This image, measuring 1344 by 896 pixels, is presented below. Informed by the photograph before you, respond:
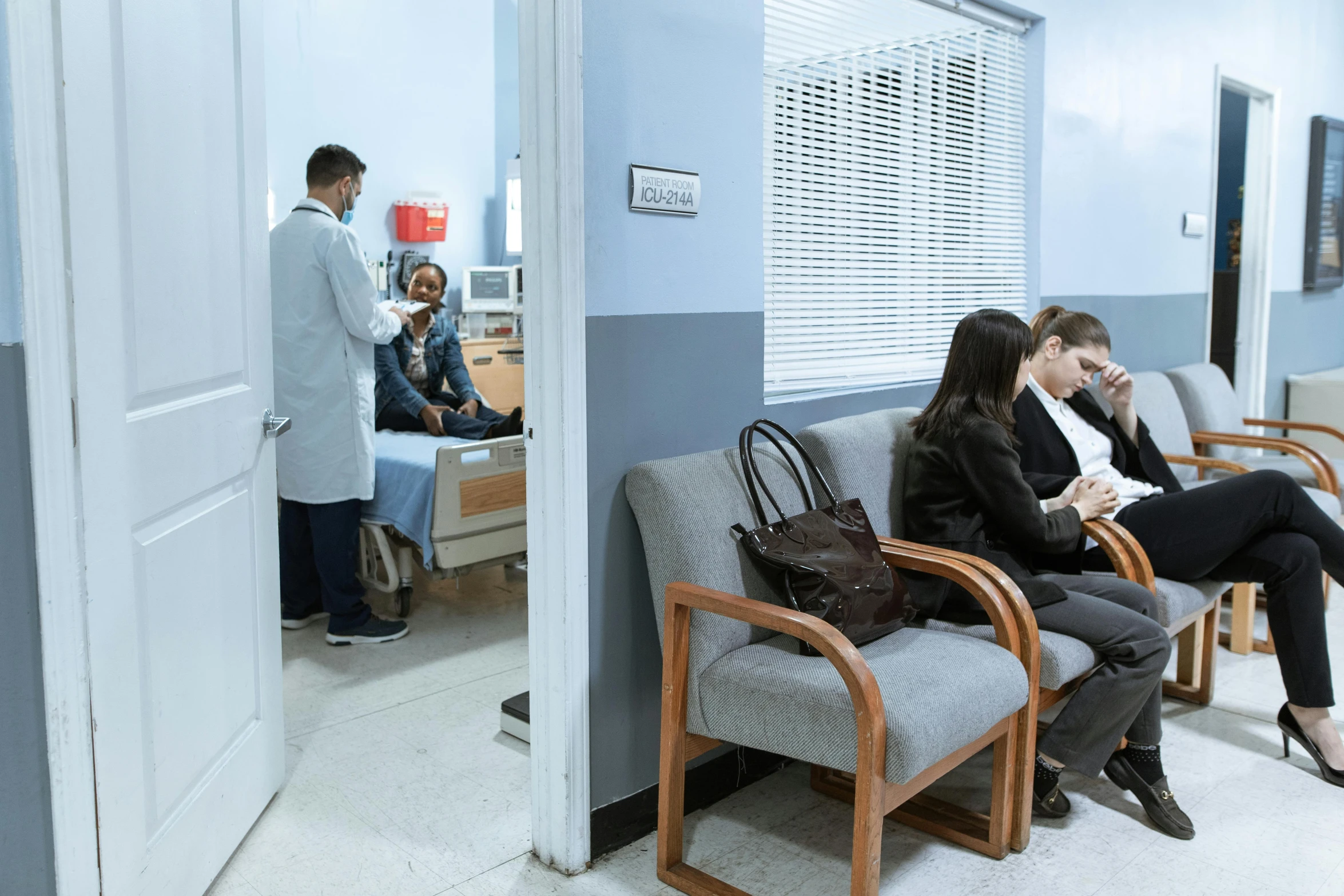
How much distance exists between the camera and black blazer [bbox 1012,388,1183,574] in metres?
2.85

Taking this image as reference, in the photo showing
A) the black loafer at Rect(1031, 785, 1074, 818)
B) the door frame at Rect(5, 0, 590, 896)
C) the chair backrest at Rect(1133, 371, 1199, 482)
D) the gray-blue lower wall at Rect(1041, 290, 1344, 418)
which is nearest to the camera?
the door frame at Rect(5, 0, 590, 896)

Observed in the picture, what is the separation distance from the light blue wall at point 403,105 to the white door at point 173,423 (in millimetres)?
3095

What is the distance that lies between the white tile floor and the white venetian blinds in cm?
111

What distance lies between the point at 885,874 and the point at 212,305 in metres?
1.80


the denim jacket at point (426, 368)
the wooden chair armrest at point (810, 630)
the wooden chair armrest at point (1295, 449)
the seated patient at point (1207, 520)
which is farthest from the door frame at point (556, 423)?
the wooden chair armrest at point (1295, 449)

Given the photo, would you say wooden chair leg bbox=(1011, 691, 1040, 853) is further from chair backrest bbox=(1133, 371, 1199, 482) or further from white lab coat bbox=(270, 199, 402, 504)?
white lab coat bbox=(270, 199, 402, 504)

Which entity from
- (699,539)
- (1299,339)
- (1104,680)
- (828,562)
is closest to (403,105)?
(699,539)

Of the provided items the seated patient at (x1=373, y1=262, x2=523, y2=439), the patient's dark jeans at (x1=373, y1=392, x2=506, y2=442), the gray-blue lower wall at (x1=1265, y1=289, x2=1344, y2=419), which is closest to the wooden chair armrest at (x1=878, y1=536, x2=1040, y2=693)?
the seated patient at (x1=373, y1=262, x2=523, y2=439)

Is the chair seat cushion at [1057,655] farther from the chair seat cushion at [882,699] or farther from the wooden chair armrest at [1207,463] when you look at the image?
the wooden chair armrest at [1207,463]

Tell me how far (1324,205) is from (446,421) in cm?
510

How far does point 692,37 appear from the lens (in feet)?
7.50

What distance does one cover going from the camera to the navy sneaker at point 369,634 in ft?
11.7

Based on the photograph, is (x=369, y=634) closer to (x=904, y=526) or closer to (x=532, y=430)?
(x=532, y=430)

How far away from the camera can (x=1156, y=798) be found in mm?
2338
